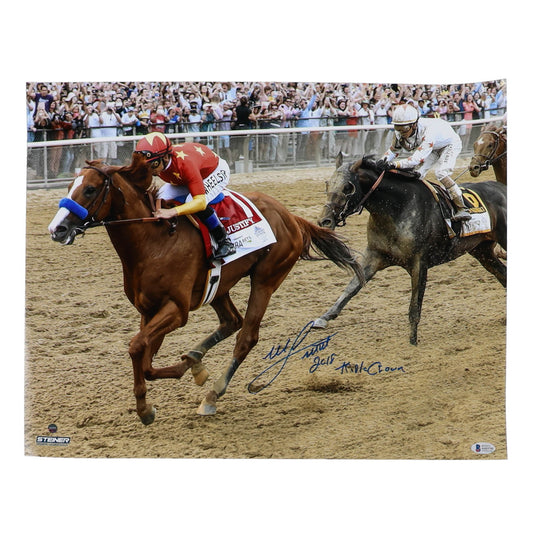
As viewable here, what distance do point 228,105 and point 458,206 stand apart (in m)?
2.45

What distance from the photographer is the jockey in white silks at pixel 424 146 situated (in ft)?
27.7

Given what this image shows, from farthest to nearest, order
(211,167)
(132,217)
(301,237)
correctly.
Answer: (301,237), (211,167), (132,217)

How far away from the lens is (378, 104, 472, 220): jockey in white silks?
8.45 metres

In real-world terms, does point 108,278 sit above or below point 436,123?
below

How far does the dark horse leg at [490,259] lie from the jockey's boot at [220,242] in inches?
107

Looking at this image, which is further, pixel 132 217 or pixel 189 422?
pixel 189 422

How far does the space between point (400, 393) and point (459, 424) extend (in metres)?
0.61

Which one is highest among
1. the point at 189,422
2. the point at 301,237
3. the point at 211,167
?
the point at 211,167

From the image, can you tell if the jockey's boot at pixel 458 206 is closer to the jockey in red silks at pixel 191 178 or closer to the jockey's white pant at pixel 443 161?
the jockey's white pant at pixel 443 161

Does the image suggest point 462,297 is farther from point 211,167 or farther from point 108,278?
point 108,278

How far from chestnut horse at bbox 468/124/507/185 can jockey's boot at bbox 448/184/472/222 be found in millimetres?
358

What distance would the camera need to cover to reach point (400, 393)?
27.5ft

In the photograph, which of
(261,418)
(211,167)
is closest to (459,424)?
(261,418)

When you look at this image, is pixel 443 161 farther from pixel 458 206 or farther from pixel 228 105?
pixel 228 105
